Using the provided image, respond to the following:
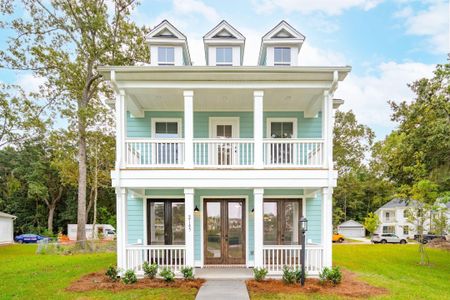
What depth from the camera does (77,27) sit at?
53.5ft

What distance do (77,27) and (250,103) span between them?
12703mm

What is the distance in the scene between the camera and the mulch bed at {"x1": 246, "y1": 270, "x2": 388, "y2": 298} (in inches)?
278

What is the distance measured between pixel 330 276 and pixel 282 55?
7604mm

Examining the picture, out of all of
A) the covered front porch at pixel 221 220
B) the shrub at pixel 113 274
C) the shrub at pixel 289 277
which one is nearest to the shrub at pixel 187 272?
the covered front porch at pixel 221 220

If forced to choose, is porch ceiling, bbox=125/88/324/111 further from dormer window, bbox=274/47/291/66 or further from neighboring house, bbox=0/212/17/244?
neighboring house, bbox=0/212/17/244

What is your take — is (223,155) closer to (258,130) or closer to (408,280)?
(258,130)

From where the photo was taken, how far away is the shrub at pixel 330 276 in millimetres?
7767

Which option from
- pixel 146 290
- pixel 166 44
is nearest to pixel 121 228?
pixel 146 290

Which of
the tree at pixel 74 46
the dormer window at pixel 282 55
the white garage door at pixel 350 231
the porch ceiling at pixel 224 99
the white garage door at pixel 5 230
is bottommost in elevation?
the white garage door at pixel 350 231

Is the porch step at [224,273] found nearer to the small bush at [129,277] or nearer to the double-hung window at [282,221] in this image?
the double-hung window at [282,221]

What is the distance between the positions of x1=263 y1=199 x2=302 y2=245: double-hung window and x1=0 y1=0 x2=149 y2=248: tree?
1176cm

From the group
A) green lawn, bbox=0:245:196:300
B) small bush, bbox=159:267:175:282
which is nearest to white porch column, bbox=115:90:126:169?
small bush, bbox=159:267:175:282

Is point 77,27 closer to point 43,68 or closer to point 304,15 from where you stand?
point 43,68

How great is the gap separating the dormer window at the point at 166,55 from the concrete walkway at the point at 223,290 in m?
7.68
